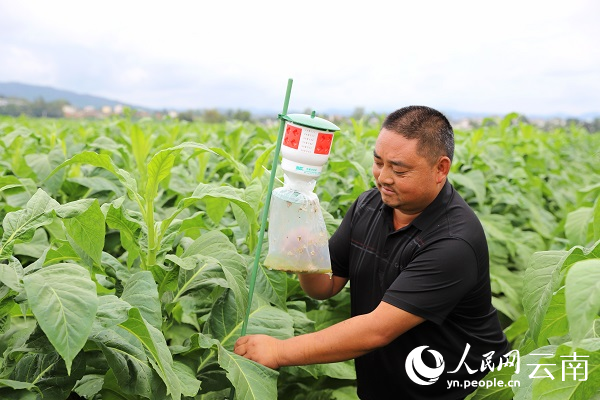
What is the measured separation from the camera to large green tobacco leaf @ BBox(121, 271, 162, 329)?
6.35ft

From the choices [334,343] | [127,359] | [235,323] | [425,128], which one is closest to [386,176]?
[425,128]

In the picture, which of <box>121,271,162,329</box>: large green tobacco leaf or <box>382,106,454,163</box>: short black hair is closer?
<box>121,271,162,329</box>: large green tobacco leaf

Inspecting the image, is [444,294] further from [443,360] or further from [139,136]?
[139,136]

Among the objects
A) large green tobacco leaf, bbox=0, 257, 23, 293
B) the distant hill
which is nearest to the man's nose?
large green tobacco leaf, bbox=0, 257, 23, 293

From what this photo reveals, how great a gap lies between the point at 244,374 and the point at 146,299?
421 mm

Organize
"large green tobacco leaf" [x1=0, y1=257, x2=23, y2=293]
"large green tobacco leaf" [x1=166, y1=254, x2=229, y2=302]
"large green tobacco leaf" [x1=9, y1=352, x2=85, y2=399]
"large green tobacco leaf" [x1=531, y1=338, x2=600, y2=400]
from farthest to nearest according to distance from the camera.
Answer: "large green tobacco leaf" [x1=166, y1=254, x2=229, y2=302]
"large green tobacco leaf" [x1=9, y1=352, x2=85, y2=399]
"large green tobacco leaf" [x1=531, y1=338, x2=600, y2=400]
"large green tobacco leaf" [x1=0, y1=257, x2=23, y2=293]

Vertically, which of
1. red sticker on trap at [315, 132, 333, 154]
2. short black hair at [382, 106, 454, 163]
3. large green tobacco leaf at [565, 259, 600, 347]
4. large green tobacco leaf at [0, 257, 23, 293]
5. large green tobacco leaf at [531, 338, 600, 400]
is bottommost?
large green tobacco leaf at [531, 338, 600, 400]

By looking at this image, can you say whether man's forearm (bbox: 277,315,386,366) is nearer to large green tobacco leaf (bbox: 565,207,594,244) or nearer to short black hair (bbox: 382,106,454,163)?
short black hair (bbox: 382,106,454,163)

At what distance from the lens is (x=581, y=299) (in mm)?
1281

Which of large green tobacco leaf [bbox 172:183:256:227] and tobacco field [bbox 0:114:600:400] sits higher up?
large green tobacco leaf [bbox 172:183:256:227]

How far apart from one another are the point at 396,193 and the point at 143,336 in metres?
1.20

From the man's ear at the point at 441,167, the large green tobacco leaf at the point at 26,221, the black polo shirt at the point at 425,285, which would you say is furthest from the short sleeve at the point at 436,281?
the large green tobacco leaf at the point at 26,221

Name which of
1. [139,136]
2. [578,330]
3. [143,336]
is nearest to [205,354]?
[143,336]

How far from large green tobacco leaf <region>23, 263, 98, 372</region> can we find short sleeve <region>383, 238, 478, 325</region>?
50.0 inches
